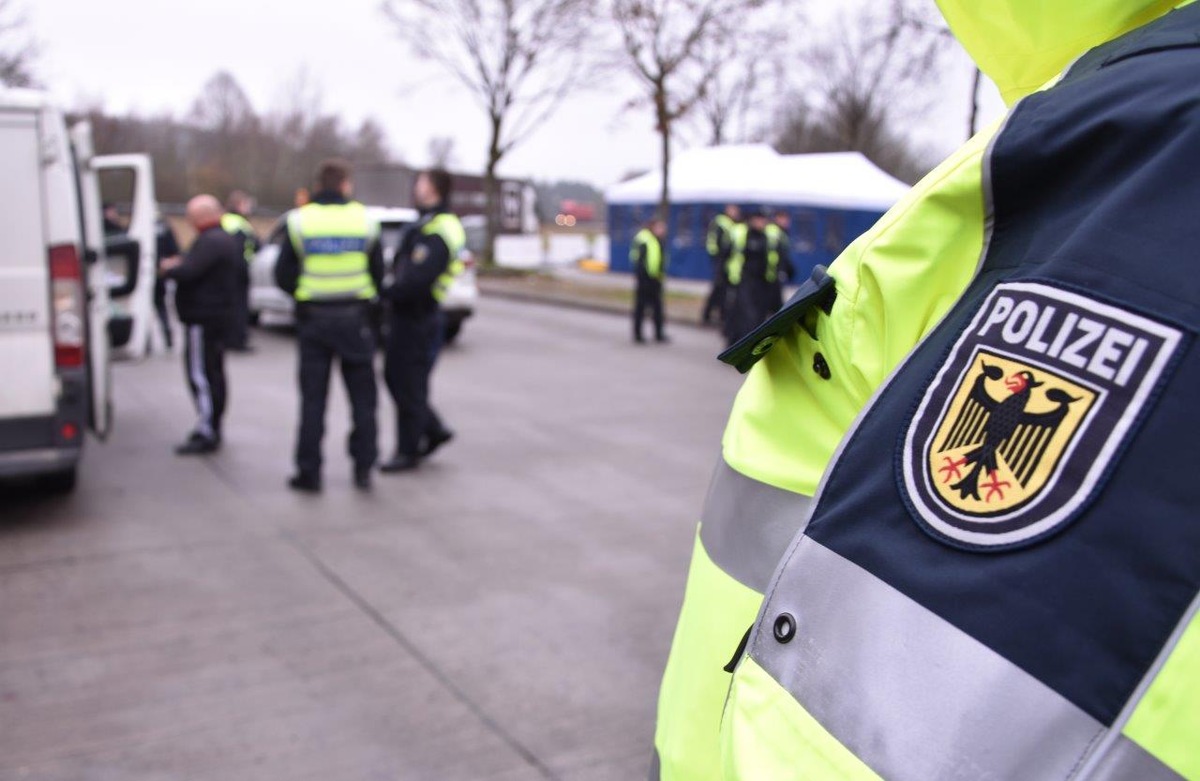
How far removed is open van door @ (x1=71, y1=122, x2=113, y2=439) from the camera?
6285 mm

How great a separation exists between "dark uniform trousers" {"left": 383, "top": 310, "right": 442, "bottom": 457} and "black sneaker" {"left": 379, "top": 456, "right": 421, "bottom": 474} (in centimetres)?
3

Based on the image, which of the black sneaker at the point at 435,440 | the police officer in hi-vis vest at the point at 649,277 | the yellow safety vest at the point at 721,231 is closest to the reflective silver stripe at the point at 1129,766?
the black sneaker at the point at 435,440

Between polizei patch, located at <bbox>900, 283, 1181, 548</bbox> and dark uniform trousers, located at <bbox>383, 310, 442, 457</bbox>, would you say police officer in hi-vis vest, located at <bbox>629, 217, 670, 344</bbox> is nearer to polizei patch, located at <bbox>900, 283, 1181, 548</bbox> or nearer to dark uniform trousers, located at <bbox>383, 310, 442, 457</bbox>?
dark uniform trousers, located at <bbox>383, 310, 442, 457</bbox>

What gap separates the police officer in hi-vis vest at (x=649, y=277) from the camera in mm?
14445

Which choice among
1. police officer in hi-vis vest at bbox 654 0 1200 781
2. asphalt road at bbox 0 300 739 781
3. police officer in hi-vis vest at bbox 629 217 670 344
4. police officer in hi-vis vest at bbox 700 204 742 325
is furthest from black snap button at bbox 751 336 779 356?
police officer in hi-vis vest at bbox 700 204 742 325

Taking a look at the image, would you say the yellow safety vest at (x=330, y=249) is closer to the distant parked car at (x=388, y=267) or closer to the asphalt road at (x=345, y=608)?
the asphalt road at (x=345, y=608)

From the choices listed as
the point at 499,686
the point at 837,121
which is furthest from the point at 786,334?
the point at 837,121

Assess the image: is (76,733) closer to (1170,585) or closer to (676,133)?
(1170,585)

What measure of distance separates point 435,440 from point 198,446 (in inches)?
65.3

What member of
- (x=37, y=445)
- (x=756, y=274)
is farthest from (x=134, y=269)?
(x=756, y=274)

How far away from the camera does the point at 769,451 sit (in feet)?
3.87

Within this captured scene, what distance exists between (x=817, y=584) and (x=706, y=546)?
341 mm

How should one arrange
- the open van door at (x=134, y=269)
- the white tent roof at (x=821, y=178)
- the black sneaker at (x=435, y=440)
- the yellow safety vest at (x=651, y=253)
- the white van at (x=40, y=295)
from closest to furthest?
1. the white tent roof at (x=821, y=178)
2. the white van at (x=40, y=295)
3. the black sneaker at (x=435, y=440)
4. the open van door at (x=134, y=269)
5. the yellow safety vest at (x=651, y=253)

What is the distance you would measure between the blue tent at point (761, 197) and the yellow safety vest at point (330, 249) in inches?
93.4
